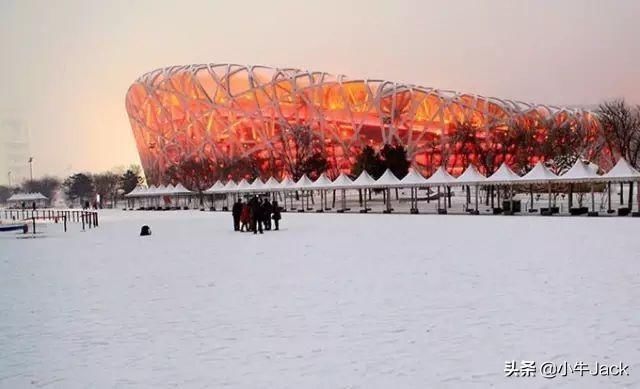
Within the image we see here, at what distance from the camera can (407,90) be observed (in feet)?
299

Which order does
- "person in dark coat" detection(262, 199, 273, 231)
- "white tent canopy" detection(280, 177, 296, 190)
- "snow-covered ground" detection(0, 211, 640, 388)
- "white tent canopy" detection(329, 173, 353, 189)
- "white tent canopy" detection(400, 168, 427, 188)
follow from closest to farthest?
"snow-covered ground" detection(0, 211, 640, 388) → "person in dark coat" detection(262, 199, 273, 231) → "white tent canopy" detection(400, 168, 427, 188) → "white tent canopy" detection(329, 173, 353, 189) → "white tent canopy" detection(280, 177, 296, 190)

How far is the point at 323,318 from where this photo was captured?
8.25 metres

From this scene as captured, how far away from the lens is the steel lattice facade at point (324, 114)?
8788 centimetres

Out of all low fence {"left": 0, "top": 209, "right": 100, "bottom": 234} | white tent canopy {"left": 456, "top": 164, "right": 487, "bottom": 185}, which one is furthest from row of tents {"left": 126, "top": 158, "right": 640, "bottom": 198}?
low fence {"left": 0, "top": 209, "right": 100, "bottom": 234}

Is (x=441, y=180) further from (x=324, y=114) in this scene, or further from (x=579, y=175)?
(x=324, y=114)

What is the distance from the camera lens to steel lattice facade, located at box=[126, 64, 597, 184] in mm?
87875

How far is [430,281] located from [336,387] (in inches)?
232

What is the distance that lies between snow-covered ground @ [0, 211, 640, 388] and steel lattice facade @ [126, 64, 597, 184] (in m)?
71.8

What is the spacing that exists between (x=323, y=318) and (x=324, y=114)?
82.7 metres

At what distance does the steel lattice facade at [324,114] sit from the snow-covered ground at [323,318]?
71795 millimetres

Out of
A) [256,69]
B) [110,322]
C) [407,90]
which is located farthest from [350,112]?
[110,322]

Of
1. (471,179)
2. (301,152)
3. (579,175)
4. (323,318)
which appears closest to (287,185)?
(471,179)

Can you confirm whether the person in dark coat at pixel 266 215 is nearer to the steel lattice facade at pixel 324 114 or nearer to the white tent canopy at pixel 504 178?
the white tent canopy at pixel 504 178

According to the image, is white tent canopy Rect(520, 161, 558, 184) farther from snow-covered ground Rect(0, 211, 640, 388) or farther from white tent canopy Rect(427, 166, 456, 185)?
snow-covered ground Rect(0, 211, 640, 388)
